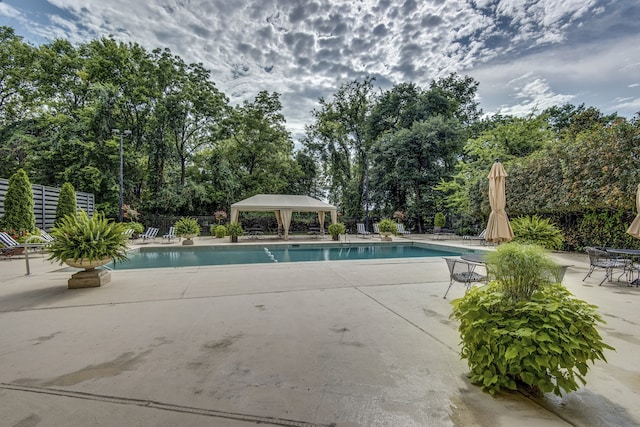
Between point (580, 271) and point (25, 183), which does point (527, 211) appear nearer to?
point (580, 271)

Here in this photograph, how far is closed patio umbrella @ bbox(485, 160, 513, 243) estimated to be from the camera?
555cm

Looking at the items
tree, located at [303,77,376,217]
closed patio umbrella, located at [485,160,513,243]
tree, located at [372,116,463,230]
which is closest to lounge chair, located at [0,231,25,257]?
closed patio umbrella, located at [485,160,513,243]

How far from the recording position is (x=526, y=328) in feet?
6.13

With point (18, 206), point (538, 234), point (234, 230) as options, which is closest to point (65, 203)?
point (18, 206)

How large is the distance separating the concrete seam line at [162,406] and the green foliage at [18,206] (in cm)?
1122

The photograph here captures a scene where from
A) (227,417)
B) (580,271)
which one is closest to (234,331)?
(227,417)

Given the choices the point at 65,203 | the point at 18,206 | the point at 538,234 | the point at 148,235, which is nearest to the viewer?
the point at 538,234

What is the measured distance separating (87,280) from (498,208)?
7.60 metres

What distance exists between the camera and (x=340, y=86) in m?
24.8

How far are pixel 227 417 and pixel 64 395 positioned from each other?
121cm

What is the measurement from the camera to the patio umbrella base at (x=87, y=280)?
4.99 meters

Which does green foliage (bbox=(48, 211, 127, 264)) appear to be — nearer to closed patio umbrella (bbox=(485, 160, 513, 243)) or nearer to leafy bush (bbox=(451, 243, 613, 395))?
leafy bush (bbox=(451, 243, 613, 395))

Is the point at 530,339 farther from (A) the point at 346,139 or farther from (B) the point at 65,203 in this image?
(A) the point at 346,139

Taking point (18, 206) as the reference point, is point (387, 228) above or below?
below
